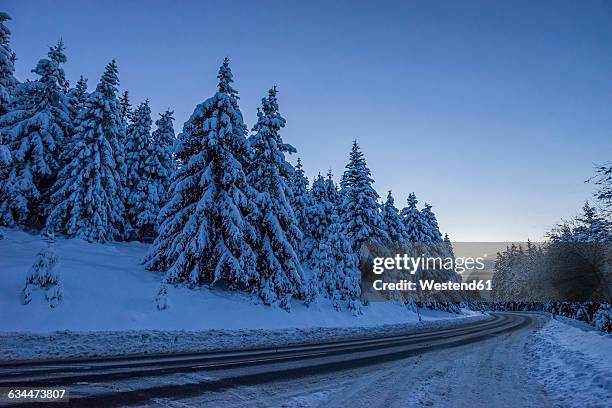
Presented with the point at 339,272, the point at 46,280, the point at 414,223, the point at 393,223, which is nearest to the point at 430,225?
the point at 414,223

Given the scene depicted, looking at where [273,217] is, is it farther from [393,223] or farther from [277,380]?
[393,223]

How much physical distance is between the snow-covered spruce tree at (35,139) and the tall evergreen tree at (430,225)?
42207mm

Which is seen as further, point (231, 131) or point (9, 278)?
point (231, 131)

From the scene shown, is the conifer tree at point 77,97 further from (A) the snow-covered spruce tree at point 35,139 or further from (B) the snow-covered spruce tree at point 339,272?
(B) the snow-covered spruce tree at point 339,272

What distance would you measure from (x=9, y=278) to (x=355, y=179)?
90.1 feet

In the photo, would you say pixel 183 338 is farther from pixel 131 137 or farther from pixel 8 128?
pixel 131 137

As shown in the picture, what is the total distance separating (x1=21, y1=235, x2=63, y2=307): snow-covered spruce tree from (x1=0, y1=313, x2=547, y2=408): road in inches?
265

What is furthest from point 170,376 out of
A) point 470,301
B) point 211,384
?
point 470,301

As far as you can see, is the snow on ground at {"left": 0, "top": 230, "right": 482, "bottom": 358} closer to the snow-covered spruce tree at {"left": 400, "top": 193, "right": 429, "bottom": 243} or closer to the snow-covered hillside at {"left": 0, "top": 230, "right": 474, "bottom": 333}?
the snow-covered hillside at {"left": 0, "top": 230, "right": 474, "bottom": 333}

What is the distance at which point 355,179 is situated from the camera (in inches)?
1432

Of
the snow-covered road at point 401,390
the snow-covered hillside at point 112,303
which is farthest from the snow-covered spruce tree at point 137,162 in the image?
the snow-covered road at point 401,390

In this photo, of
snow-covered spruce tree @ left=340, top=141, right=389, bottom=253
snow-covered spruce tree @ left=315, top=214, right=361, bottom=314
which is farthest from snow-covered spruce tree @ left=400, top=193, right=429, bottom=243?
snow-covered spruce tree @ left=315, top=214, right=361, bottom=314

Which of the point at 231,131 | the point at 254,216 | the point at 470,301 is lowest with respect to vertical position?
the point at 470,301

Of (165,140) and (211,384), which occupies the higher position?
(165,140)
